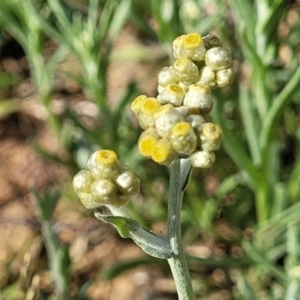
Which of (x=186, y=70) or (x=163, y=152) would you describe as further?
(x=186, y=70)

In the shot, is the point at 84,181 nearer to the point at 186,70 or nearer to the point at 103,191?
the point at 103,191

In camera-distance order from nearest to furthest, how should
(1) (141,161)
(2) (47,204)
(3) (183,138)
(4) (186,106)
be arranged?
(3) (183,138), (4) (186,106), (2) (47,204), (1) (141,161)

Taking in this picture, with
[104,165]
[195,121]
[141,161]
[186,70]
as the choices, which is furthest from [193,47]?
[141,161]

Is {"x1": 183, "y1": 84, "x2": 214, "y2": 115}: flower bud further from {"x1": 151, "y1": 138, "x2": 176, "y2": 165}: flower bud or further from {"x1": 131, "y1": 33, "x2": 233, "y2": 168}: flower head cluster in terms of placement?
{"x1": 151, "y1": 138, "x2": 176, "y2": 165}: flower bud

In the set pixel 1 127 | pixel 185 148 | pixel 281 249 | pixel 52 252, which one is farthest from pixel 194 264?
pixel 185 148

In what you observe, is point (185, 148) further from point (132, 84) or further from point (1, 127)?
point (1, 127)

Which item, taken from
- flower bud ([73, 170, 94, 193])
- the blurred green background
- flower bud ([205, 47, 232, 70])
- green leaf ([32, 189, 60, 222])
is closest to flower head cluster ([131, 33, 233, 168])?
flower bud ([205, 47, 232, 70])

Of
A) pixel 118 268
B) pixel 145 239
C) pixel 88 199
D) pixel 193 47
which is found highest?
pixel 193 47

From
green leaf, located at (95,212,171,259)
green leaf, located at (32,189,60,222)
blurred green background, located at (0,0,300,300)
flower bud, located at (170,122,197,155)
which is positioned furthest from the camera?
green leaf, located at (32,189,60,222)
